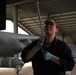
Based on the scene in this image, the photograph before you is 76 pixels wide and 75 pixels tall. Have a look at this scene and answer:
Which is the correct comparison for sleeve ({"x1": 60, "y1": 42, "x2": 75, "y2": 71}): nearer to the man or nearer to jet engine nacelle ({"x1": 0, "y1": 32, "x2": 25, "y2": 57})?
the man

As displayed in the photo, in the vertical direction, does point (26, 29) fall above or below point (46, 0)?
below

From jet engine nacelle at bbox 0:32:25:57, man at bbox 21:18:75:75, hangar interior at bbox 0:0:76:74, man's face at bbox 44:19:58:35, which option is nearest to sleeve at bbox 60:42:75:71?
man at bbox 21:18:75:75

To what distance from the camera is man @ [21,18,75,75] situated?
2.11 metres

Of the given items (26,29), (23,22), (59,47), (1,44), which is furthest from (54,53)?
(26,29)

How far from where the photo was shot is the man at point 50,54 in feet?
6.93

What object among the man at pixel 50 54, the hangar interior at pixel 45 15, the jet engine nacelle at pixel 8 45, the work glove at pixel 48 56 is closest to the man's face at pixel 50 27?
the man at pixel 50 54

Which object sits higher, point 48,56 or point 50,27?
point 50,27

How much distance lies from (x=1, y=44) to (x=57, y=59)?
116 centimetres

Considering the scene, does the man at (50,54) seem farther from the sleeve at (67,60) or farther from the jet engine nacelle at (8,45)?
the jet engine nacelle at (8,45)

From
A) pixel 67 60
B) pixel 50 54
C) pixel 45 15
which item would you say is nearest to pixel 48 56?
pixel 50 54

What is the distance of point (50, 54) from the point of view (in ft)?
6.87

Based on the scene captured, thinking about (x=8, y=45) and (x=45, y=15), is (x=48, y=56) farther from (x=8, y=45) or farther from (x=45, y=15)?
(x=45, y=15)

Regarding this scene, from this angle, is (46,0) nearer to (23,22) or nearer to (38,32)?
(23,22)

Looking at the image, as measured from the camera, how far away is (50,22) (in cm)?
219
